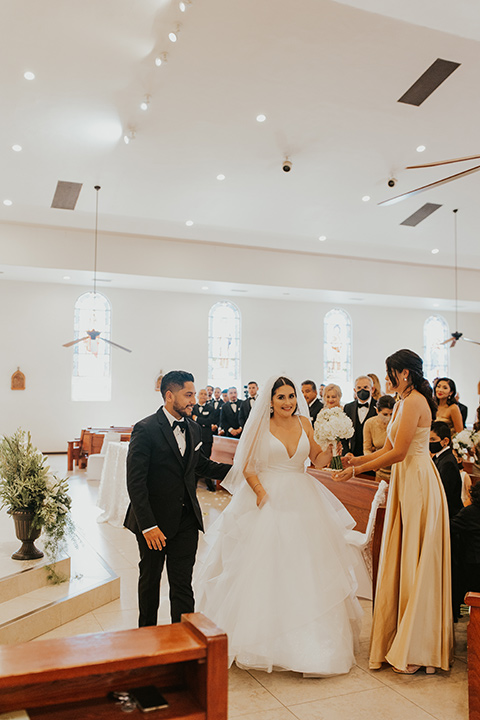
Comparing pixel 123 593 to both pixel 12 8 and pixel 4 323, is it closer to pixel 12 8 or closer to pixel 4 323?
pixel 12 8

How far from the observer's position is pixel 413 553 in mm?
3666

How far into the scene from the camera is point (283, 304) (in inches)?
756

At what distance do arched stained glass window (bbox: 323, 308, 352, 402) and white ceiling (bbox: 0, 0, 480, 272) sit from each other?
528 cm

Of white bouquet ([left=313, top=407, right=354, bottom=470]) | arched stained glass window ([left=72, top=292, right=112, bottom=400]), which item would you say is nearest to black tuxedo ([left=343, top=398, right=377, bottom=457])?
white bouquet ([left=313, top=407, right=354, bottom=470])

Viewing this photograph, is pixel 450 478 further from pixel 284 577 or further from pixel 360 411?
pixel 360 411


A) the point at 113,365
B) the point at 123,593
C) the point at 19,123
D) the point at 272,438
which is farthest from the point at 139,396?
the point at 272,438

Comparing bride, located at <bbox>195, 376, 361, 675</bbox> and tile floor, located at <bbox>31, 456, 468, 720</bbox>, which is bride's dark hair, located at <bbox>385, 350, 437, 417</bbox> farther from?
tile floor, located at <bbox>31, 456, 468, 720</bbox>

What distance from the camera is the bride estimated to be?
11.5ft

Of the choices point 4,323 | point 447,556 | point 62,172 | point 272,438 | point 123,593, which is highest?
point 62,172

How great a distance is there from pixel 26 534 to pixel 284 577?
92.6 inches

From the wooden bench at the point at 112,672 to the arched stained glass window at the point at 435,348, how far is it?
20095 millimetres

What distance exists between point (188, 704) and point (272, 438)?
2.36m

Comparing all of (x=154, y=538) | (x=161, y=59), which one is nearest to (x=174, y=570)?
(x=154, y=538)

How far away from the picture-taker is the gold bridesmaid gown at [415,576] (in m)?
3.61
